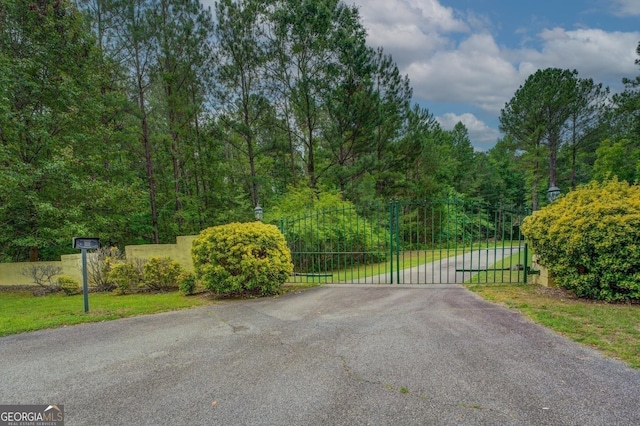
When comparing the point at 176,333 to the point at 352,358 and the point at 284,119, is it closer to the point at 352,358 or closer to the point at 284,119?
the point at 352,358

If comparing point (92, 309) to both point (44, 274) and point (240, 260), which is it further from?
point (44, 274)

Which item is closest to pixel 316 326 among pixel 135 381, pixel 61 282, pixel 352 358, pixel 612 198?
pixel 352 358

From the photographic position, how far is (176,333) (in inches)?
174

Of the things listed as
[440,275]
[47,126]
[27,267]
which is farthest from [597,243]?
[27,267]

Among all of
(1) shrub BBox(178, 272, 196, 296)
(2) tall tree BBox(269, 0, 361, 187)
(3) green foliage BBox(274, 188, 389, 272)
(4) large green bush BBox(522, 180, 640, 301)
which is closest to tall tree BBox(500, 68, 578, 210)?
(2) tall tree BBox(269, 0, 361, 187)

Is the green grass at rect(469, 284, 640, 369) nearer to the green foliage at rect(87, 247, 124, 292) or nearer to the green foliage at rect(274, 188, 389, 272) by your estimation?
the green foliage at rect(274, 188, 389, 272)

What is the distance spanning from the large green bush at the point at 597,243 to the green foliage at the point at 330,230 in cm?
539

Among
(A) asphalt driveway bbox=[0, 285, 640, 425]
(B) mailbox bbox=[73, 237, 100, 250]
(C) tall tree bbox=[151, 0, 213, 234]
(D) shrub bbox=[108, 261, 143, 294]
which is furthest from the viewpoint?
(C) tall tree bbox=[151, 0, 213, 234]

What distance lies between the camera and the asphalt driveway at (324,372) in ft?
7.88

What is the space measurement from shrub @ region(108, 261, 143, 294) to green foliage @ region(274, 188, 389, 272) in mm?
4243

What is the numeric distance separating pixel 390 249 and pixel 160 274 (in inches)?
222

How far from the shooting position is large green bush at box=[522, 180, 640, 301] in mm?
4891

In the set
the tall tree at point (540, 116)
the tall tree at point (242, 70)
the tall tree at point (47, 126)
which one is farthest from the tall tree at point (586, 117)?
the tall tree at point (47, 126)

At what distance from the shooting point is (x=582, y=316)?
4.42m
